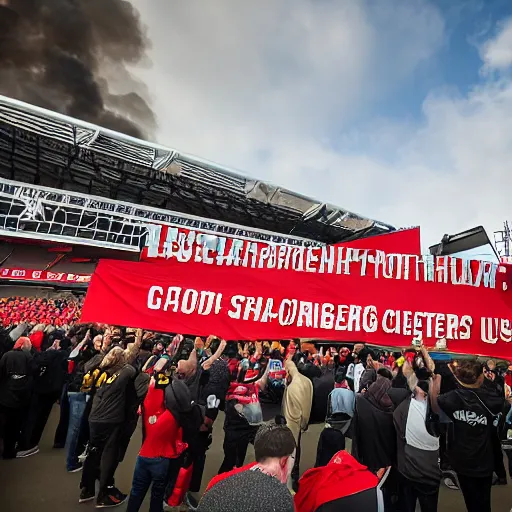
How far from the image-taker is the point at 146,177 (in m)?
14.4

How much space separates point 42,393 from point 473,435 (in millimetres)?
4952

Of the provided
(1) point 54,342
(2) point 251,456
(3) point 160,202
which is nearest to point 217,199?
(3) point 160,202

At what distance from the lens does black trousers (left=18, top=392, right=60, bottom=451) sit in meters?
4.54

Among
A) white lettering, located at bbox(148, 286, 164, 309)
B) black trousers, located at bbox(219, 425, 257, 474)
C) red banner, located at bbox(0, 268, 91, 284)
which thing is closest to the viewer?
white lettering, located at bbox(148, 286, 164, 309)

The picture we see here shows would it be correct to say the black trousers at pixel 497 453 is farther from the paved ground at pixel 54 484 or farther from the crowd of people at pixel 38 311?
the crowd of people at pixel 38 311

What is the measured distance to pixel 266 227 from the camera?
18.0 metres

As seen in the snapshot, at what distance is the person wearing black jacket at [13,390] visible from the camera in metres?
4.00

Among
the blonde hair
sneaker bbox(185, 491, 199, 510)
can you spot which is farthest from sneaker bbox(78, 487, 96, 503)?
the blonde hair

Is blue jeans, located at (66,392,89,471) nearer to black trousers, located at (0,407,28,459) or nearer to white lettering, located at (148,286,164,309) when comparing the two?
black trousers, located at (0,407,28,459)

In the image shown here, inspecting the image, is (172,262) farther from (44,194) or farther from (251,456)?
(44,194)

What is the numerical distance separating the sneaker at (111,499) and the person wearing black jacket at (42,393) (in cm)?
174

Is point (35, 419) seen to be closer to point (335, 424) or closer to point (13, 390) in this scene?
point (13, 390)

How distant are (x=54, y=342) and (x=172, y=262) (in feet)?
12.8

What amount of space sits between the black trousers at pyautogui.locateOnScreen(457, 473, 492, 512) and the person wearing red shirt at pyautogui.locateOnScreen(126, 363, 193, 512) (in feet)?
8.16
